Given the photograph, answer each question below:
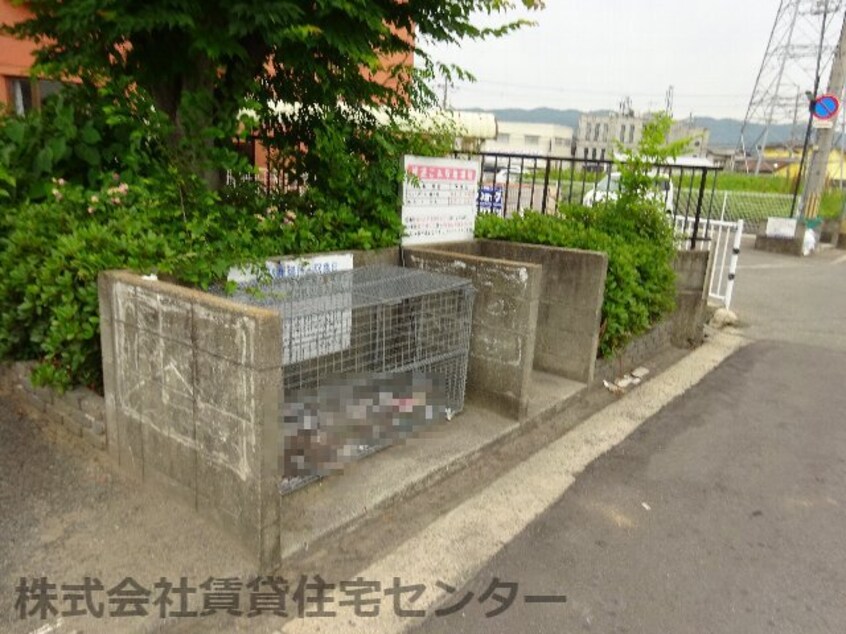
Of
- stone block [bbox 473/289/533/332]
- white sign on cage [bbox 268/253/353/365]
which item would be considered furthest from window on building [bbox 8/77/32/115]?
stone block [bbox 473/289/533/332]

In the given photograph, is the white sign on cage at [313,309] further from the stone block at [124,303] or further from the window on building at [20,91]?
the window on building at [20,91]

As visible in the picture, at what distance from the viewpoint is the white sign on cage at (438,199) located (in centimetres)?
474

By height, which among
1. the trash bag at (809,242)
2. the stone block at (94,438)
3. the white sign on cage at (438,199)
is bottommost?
the stone block at (94,438)

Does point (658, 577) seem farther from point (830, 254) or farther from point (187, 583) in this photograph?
point (830, 254)

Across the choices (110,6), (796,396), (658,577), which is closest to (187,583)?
(658,577)

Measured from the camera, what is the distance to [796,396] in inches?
217

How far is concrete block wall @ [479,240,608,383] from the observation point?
16.3ft

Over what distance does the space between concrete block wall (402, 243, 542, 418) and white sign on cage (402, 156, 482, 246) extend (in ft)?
1.24

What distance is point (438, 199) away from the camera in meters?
5.01

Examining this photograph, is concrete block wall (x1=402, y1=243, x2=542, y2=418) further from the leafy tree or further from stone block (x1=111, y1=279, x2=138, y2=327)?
stone block (x1=111, y1=279, x2=138, y2=327)

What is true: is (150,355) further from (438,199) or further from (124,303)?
(438,199)

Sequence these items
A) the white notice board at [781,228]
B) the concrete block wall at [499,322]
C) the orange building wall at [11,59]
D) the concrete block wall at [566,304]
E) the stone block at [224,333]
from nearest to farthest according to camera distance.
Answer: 1. the stone block at [224,333]
2. the concrete block wall at [499,322]
3. the concrete block wall at [566,304]
4. the orange building wall at [11,59]
5. the white notice board at [781,228]

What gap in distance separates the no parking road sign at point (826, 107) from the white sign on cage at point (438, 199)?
1178cm

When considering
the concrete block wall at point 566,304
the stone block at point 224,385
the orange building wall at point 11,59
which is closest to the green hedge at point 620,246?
the concrete block wall at point 566,304
